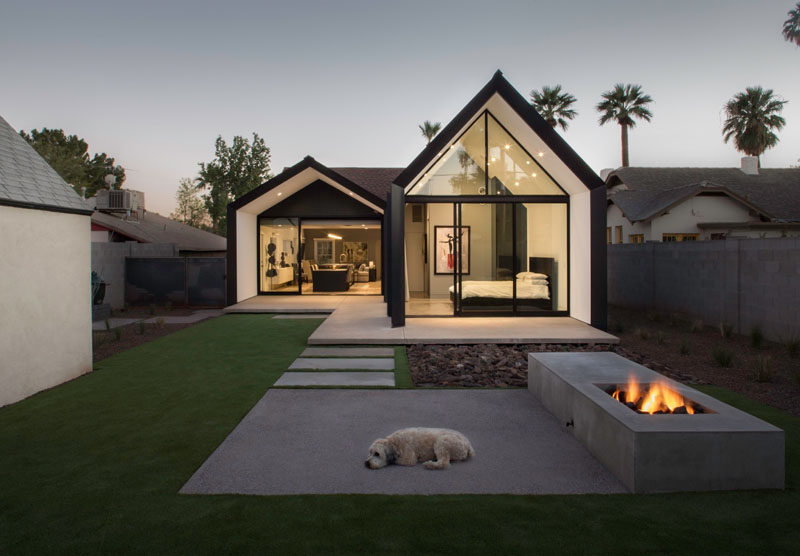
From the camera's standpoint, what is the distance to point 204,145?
40219 mm

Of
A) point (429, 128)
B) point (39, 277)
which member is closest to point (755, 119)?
point (429, 128)

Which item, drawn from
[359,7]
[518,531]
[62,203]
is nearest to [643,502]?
[518,531]

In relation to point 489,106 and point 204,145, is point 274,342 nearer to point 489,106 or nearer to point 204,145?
point 489,106

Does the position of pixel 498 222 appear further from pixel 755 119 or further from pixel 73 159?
pixel 73 159

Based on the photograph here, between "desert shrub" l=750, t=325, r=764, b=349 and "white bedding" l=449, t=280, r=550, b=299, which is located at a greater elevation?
"white bedding" l=449, t=280, r=550, b=299

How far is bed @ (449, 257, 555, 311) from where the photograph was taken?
1014 centimetres

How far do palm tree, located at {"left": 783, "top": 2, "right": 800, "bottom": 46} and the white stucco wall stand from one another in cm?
2265

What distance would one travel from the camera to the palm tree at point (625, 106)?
112 feet

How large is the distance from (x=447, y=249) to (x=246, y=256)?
680 cm

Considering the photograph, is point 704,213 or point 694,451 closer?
point 694,451

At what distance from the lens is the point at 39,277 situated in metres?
5.33

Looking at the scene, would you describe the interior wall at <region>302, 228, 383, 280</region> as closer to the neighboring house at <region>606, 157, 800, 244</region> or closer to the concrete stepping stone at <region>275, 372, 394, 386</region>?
the neighboring house at <region>606, 157, 800, 244</region>

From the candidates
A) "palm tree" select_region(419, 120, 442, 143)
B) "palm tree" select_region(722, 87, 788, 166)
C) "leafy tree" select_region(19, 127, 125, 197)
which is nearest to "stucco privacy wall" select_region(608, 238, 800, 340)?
"palm tree" select_region(419, 120, 442, 143)

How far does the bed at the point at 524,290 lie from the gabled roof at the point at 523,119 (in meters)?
1.96
